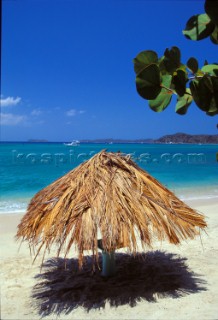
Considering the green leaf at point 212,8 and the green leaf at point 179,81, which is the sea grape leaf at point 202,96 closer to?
the green leaf at point 179,81

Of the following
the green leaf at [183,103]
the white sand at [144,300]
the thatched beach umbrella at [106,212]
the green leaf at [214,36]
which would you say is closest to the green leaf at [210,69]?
the green leaf at [214,36]

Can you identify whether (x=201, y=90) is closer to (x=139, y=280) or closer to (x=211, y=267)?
(x=139, y=280)

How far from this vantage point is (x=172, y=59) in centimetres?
116

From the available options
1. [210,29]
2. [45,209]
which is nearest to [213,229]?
[45,209]

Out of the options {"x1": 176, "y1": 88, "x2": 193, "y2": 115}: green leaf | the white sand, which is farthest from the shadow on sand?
{"x1": 176, "y1": 88, "x2": 193, "y2": 115}: green leaf

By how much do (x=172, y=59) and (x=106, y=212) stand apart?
2065 mm

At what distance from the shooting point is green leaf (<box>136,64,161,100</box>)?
1091 mm

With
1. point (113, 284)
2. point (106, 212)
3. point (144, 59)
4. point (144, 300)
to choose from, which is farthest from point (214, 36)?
point (113, 284)

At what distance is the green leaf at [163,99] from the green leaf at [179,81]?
50mm

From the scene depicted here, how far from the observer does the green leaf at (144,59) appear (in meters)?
1.11

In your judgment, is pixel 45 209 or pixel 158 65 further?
pixel 45 209

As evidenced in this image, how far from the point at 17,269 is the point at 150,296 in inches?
65.3

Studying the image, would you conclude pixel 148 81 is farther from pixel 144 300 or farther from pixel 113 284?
pixel 113 284

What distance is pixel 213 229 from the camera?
6.02 m
